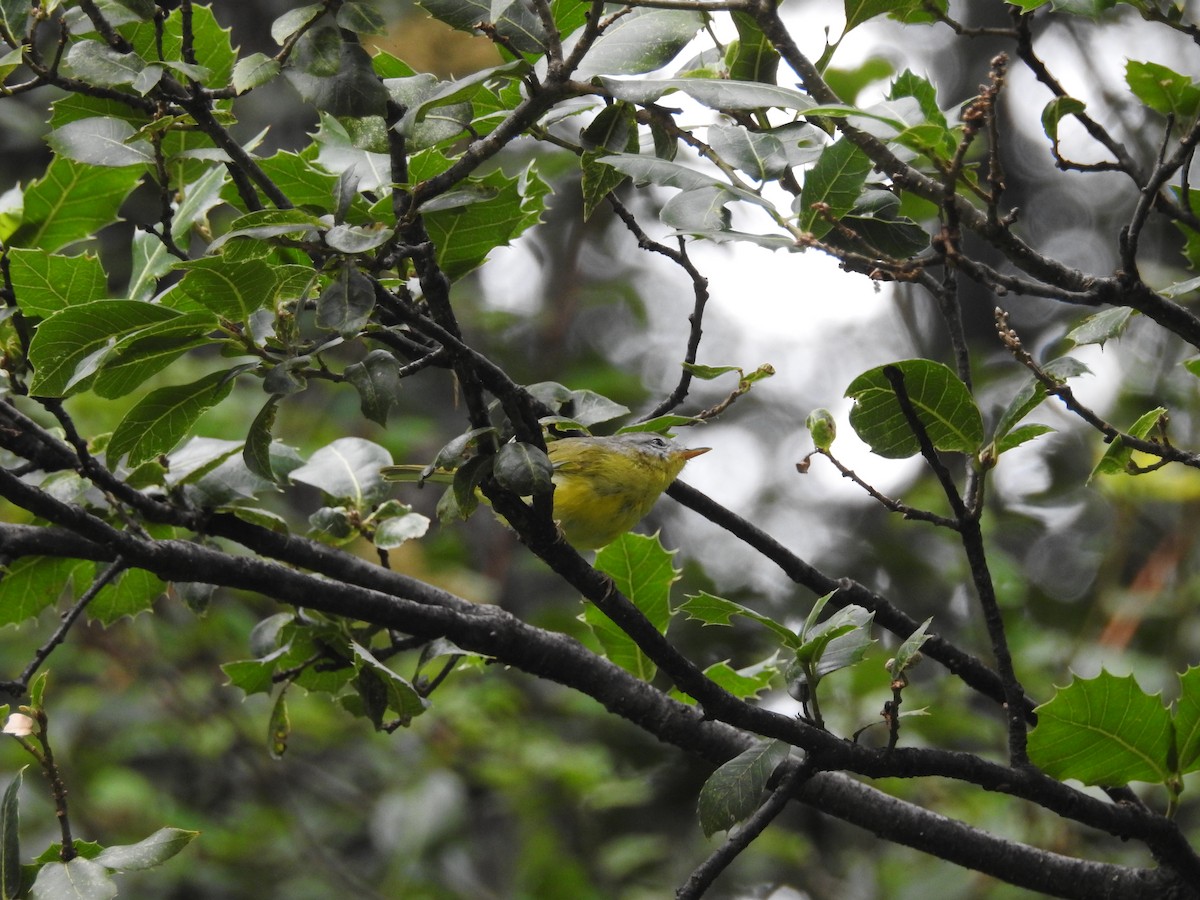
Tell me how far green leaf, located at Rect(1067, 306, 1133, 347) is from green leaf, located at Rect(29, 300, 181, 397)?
1.54 metres

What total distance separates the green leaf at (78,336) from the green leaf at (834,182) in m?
1.00

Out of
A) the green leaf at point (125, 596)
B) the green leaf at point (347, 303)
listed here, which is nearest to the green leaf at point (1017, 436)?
the green leaf at point (347, 303)

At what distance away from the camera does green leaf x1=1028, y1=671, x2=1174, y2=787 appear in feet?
6.74

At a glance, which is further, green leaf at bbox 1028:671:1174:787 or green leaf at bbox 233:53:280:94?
green leaf at bbox 1028:671:1174:787

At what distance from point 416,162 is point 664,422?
665 millimetres

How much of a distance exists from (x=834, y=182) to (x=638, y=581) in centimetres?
115

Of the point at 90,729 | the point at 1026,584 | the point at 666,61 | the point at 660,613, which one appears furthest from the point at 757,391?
the point at 666,61

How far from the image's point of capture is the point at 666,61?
1728mm

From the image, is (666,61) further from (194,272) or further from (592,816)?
(592,816)

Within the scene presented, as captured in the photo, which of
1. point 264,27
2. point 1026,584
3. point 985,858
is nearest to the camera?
point 985,858

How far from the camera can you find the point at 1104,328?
2.03 metres

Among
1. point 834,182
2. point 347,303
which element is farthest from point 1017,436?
point 347,303

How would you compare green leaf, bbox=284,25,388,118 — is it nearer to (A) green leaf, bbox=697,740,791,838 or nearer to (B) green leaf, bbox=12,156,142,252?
(B) green leaf, bbox=12,156,142,252

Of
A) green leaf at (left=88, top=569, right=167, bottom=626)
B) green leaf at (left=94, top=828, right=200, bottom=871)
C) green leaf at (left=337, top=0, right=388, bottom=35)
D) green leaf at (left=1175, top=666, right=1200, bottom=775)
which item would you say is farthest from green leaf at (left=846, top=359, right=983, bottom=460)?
green leaf at (left=88, top=569, right=167, bottom=626)
